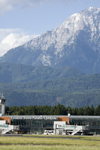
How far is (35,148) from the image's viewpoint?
92875 millimetres

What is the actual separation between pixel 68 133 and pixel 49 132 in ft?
34.1

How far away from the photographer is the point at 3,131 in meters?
185

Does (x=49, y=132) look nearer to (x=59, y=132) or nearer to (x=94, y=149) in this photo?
(x=59, y=132)

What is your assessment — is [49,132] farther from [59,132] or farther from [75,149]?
[75,149]

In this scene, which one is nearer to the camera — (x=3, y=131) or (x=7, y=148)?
(x=7, y=148)

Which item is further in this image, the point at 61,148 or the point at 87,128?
the point at 87,128

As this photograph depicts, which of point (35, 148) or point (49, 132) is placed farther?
point (49, 132)

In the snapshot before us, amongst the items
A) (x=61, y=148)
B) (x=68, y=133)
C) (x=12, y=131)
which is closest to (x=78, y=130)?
(x=68, y=133)

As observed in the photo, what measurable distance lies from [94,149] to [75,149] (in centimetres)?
429

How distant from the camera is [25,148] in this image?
93.1 m

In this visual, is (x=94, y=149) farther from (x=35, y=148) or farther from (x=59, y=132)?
(x=59, y=132)

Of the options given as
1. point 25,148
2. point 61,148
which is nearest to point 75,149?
point 61,148

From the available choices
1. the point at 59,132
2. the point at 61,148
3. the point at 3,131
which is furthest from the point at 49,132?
the point at 61,148

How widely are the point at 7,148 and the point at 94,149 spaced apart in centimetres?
1957
